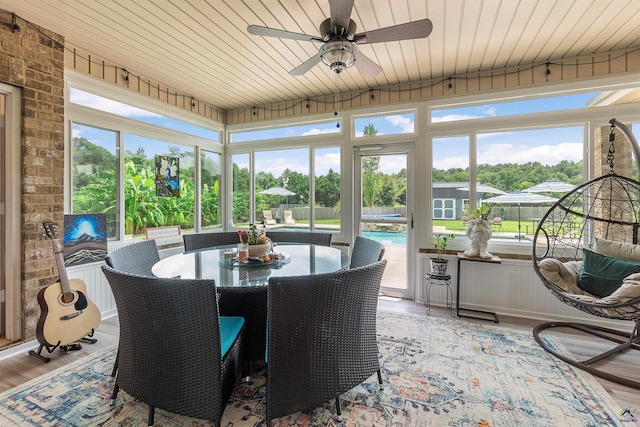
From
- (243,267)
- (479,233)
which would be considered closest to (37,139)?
(243,267)

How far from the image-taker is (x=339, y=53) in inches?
81.1

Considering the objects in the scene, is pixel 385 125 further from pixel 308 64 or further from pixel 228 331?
A: pixel 228 331

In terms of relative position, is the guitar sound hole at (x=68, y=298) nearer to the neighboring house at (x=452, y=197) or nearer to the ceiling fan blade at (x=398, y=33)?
the ceiling fan blade at (x=398, y=33)

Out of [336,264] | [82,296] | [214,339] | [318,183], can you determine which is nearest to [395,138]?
[318,183]

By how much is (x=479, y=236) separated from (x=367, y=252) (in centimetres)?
160

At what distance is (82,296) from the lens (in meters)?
2.63


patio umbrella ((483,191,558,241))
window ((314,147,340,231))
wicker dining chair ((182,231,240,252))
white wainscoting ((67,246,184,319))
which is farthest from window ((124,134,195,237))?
patio umbrella ((483,191,558,241))

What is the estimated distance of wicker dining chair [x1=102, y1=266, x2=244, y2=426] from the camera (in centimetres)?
146

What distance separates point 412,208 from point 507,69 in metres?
1.91

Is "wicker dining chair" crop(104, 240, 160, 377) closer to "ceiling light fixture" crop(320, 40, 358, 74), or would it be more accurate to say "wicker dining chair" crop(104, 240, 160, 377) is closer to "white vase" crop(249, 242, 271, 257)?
"white vase" crop(249, 242, 271, 257)

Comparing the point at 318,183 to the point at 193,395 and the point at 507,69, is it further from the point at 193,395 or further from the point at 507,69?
the point at 193,395

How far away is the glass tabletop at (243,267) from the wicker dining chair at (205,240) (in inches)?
30.7

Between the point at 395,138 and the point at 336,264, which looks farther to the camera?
the point at 395,138

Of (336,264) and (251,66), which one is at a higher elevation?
(251,66)
